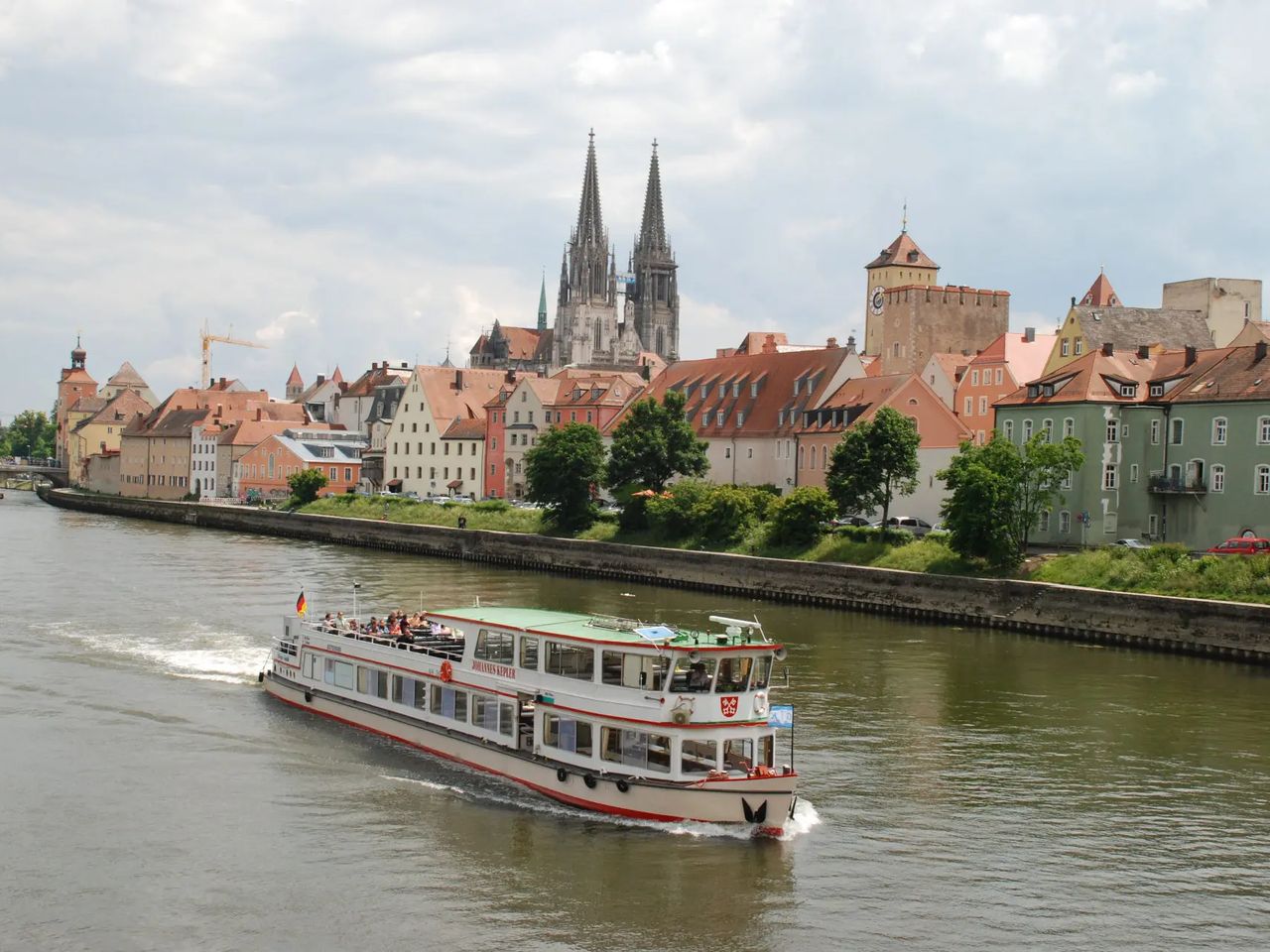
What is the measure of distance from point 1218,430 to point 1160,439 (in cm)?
316

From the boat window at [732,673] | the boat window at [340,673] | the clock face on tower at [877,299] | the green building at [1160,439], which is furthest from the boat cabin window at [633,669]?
the clock face on tower at [877,299]

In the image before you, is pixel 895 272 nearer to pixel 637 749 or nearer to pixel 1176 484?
pixel 1176 484

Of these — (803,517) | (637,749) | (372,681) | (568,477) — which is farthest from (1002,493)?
(637,749)

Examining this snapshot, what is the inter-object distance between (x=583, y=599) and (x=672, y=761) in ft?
114

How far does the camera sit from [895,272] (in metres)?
107

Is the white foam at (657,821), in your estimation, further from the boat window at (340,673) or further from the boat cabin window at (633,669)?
the boat window at (340,673)

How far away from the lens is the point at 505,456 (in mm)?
111000

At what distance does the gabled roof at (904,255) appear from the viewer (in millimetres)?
107250

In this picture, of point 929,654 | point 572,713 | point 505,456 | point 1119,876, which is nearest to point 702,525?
point 929,654

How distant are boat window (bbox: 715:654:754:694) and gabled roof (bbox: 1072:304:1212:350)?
50974 millimetres

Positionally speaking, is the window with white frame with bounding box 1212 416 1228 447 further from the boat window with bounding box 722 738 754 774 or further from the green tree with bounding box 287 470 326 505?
the green tree with bounding box 287 470 326 505

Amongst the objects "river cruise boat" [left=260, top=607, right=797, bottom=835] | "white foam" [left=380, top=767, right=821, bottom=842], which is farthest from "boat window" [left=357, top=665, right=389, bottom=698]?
"white foam" [left=380, top=767, right=821, bottom=842]

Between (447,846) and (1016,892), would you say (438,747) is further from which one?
(1016,892)

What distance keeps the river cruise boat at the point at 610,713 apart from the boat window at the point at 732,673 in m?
0.03
